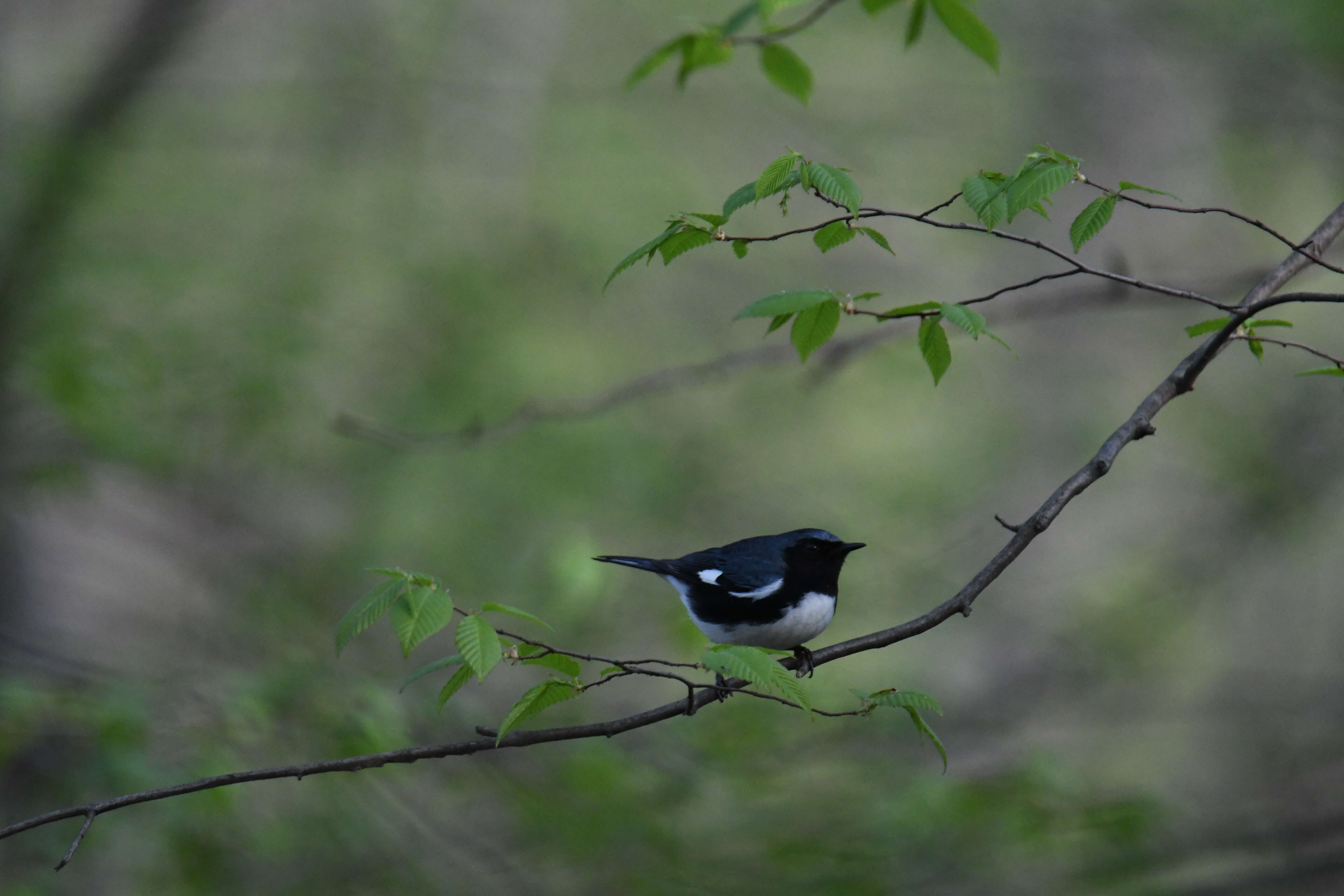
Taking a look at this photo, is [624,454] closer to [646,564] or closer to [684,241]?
[646,564]

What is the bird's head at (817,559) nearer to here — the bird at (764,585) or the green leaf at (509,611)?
the bird at (764,585)

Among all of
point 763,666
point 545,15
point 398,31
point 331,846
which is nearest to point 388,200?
point 398,31

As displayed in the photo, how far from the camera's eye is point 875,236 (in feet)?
6.74

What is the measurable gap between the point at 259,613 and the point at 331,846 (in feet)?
5.03

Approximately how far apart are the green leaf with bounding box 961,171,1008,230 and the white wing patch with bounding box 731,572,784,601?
5.78 ft

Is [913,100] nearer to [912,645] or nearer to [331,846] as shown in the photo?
[912,645]

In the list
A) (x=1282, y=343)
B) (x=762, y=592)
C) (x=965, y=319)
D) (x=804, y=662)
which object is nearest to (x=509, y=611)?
(x=965, y=319)

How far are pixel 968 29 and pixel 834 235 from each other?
79 cm

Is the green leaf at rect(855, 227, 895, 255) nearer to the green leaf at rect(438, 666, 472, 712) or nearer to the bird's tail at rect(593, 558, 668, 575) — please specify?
the green leaf at rect(438, 666, 472, 712)

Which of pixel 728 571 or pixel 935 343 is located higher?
pixel 935 343

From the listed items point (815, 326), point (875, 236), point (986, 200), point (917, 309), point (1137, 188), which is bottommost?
point (815, 326)

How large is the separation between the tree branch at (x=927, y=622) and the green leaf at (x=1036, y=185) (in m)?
0.44

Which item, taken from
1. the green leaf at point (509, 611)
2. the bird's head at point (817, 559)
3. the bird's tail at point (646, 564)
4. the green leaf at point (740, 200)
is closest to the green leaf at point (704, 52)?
the green leaf at point (740, 200)

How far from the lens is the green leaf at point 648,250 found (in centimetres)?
200
